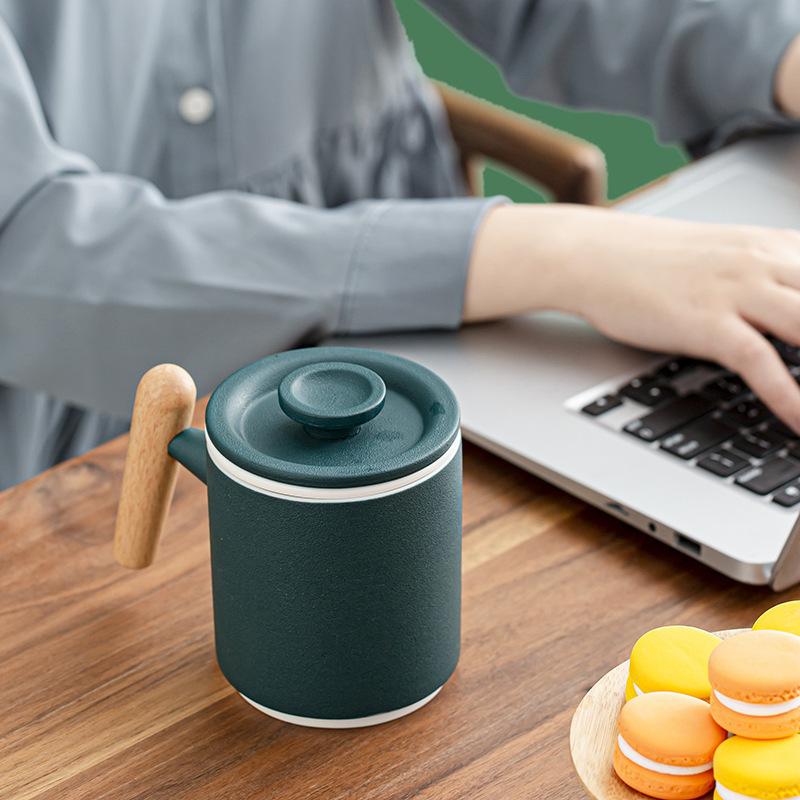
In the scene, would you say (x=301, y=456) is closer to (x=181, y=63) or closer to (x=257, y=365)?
(x=257, y=365)

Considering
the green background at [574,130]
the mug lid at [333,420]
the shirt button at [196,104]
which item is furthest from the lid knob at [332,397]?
the green background at [574,130]

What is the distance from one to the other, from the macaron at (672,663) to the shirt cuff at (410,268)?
0.35 meters

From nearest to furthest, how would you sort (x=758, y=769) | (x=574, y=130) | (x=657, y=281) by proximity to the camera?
(x=758, y=769) < (x=657, y=281) < (x=574, y=130)

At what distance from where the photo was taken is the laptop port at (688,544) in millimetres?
562

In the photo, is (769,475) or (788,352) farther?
(788,352)

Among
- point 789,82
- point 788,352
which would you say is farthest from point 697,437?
point 789,82

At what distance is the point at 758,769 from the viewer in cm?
36

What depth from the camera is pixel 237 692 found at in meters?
0.51

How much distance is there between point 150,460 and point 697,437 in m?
0.29

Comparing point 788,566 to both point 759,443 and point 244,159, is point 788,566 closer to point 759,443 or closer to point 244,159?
point 759,443

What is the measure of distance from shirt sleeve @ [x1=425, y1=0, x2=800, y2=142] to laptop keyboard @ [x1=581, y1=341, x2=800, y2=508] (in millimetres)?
362

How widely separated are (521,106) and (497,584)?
140 centimetres

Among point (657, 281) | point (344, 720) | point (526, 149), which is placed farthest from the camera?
point (526, 149)

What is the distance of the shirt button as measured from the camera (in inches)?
38.9
